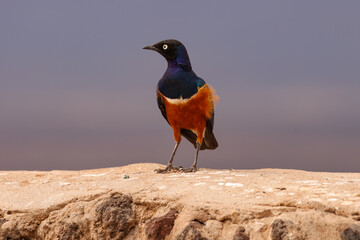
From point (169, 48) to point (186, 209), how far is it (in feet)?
9.38

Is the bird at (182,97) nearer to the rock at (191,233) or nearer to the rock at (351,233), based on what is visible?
the rock at (191,233)

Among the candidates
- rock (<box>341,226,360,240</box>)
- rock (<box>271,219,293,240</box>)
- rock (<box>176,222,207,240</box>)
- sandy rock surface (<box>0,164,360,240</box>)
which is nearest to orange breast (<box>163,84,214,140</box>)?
sandy rock surface (<box>0,164,360,240</box>)

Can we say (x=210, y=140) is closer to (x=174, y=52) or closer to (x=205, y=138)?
(x=205, y=138)

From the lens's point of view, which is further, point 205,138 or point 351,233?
point 205,138

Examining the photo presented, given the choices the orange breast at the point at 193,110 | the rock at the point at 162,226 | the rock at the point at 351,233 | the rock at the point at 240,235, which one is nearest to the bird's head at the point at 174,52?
the orange breast at the point at 193,110

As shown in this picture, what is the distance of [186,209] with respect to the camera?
Answer: 13.6 feet

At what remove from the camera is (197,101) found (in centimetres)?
612

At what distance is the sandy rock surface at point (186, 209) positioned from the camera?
3756 mm

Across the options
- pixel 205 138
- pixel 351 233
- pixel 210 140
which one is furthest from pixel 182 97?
pixel 351 233

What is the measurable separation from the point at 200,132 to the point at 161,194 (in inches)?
75.6

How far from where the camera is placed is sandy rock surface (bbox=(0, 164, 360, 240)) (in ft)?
12.3

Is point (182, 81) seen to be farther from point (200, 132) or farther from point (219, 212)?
point (219, 212)

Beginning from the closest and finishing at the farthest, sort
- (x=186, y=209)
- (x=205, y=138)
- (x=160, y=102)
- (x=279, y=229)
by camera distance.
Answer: (x=279, y=229) → (x=186, y=209) → (x=160, y=102) → (x=205, y=138)

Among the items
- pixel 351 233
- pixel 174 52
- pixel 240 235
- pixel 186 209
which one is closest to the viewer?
pixel 351 233
